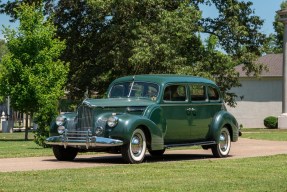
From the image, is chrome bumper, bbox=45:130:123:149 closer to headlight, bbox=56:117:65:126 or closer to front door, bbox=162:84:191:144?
headlight, bbox=56:117:65:126

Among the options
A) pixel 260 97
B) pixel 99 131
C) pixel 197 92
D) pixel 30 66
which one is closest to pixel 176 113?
pixel 197 92

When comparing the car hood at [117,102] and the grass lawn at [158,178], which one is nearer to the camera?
the grass lawn at [158,178]

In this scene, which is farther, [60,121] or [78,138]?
[60,121]

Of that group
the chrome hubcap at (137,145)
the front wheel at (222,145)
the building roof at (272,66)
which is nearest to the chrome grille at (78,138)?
the chrome hubcap at (137,145)

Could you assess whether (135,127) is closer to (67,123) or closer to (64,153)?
(67,123)

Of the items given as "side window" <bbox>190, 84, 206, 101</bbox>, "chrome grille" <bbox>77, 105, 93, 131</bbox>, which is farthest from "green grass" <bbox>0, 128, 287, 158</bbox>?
"side window" <bbox>190, 84, 206, 101</bbox>

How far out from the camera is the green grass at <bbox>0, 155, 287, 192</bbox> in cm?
1086

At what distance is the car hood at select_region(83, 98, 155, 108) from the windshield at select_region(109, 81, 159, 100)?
0.24 m

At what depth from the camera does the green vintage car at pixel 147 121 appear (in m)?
15.8

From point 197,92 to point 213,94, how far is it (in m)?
0.71

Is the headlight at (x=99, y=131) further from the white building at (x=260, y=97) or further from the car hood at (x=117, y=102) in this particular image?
the white building at (x=260, y=97)

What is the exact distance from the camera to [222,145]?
1858 cm

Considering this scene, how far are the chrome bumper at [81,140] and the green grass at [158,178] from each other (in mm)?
796

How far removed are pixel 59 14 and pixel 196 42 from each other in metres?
8.40
